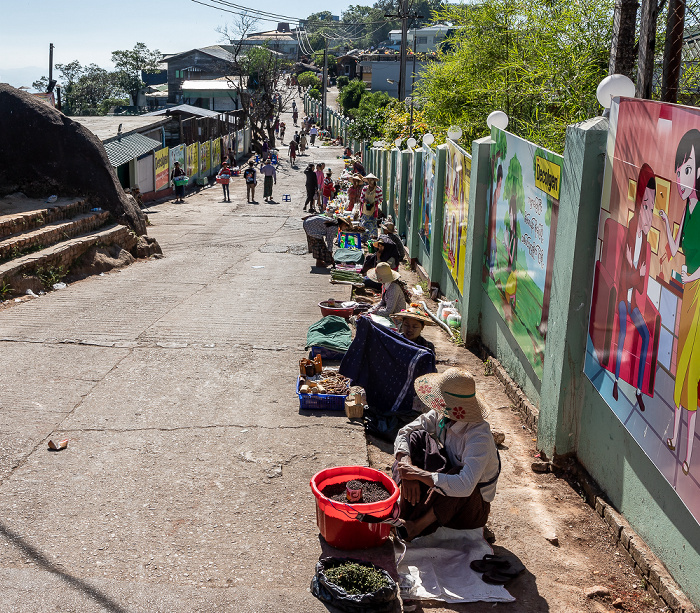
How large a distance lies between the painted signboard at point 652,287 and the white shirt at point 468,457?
92cm

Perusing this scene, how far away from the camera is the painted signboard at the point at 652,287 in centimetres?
383

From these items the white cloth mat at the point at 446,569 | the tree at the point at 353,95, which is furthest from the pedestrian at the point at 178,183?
the tree at the point at 353,95

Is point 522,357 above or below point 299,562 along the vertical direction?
above

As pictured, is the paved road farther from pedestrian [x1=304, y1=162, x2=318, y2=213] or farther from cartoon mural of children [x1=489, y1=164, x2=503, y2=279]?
pedestrian [x1=304, y1=162, x2=318, y2=213]

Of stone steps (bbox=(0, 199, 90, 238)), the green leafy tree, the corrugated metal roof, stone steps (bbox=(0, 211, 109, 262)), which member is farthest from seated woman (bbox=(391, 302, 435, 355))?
the green leafy tree

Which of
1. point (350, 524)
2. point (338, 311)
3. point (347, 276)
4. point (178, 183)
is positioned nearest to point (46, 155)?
point (347, 276)

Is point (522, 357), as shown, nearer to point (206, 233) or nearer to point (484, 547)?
point (484, 547)

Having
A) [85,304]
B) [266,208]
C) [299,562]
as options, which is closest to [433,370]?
[299,562]

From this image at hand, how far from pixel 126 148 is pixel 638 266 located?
20528 millimetres

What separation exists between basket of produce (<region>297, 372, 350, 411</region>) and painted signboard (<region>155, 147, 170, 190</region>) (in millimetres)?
21587

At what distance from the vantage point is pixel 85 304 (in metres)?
10.9

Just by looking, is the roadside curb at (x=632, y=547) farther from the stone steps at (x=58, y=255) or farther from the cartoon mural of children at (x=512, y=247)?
the stone steps at (x=58, y=255)

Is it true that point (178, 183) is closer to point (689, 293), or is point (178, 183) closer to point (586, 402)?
point (586, 402)

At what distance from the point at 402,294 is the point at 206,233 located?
42.3ft
